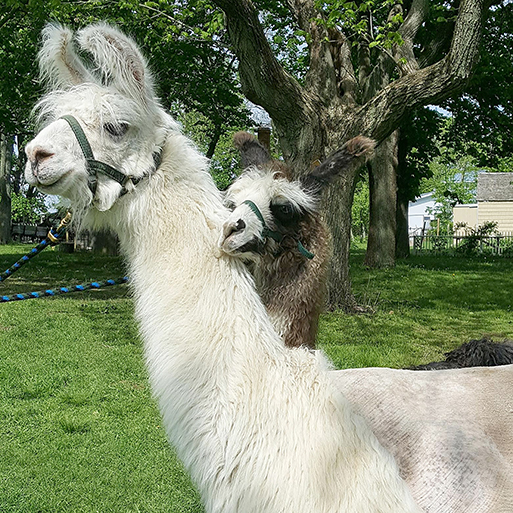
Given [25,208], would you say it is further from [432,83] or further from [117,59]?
[117,59]

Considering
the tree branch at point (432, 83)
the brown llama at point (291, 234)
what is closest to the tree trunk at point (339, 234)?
the tree branch at point (432, 83)

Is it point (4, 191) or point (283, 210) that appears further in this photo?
point (4, 191)

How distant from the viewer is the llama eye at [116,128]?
1.84m

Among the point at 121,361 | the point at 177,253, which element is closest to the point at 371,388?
the point at 177,253

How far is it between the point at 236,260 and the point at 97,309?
8.85m

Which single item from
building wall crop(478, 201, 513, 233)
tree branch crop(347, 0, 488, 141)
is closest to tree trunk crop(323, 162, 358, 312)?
tree branch crop(347, 0, 488, 141)

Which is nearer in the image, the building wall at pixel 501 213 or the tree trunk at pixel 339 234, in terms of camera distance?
the tree trunk at pixel 339 234

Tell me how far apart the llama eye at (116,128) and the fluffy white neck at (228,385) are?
16 cm

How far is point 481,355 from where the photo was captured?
11.3 feet

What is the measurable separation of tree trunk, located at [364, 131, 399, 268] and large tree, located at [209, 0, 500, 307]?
795 centimetres

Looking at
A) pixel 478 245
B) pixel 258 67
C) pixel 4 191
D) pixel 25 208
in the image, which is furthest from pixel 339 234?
pixel 25 208

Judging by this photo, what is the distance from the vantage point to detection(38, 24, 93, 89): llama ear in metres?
1.99

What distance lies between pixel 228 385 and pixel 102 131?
845 mm

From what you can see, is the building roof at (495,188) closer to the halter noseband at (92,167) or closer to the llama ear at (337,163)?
the llama ear at (337,163)
